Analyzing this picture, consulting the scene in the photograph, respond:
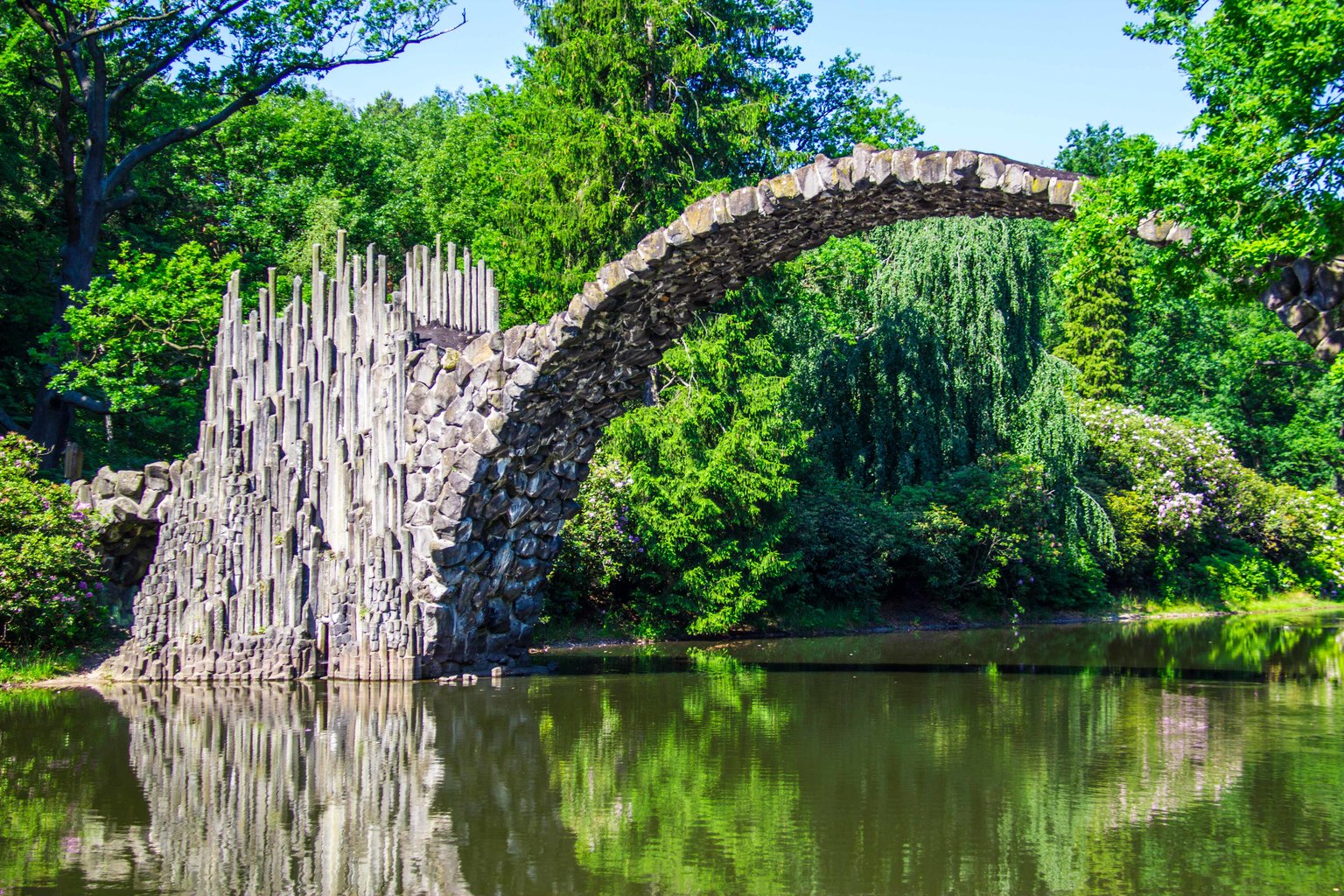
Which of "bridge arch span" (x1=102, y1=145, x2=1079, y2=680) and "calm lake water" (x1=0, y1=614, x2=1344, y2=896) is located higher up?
"bridge arch span" (x1=102, y1=145, x2=1079, y2=680)

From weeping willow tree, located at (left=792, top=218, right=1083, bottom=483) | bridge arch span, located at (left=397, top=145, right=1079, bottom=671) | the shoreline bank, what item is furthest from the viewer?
weeping willow tree, located at (left=792, top=218, right=1083, bottom=483)

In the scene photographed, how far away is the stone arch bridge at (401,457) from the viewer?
11930mm

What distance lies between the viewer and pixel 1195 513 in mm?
25078

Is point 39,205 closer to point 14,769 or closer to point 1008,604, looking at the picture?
point 14,769

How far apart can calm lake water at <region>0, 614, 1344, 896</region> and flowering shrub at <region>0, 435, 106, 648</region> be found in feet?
5.07

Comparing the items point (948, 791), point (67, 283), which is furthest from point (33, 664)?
point (948, 791)

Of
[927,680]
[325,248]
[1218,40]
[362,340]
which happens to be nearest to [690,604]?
[927,680]

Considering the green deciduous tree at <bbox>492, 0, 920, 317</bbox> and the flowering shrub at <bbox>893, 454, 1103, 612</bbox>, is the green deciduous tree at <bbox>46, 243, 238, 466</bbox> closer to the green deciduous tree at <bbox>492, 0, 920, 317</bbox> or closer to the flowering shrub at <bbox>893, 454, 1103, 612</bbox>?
the green deciduous tree at <bbox>492, 0, 920, 317</bbox>

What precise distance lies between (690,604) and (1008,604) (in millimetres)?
7064

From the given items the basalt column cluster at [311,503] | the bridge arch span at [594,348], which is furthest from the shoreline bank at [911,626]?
the bridge arch span at [594,348]

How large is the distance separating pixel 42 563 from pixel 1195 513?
2038 cm

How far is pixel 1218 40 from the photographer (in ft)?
30.1

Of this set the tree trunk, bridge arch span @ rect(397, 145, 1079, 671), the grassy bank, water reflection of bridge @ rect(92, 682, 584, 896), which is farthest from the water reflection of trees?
the tree trunk

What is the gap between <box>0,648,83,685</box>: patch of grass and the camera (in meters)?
13.1
